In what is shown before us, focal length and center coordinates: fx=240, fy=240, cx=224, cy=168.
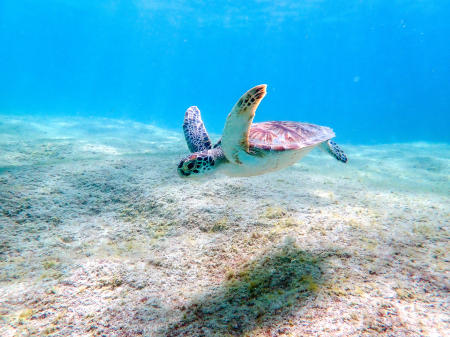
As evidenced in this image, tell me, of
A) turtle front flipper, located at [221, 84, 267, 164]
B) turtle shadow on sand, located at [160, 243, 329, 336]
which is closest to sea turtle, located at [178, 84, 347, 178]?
turtle front flipper, located at [221, 84, 267, 164]

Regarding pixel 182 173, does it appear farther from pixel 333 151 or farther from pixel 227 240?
pixel 333 151

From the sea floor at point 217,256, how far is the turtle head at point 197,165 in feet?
2.45

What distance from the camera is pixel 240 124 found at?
272 cm

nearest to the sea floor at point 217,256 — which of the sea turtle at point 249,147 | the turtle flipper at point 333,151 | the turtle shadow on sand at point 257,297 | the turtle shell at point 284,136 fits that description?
the turtle shadow on sand at point 257,297

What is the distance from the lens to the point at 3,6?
51.2m

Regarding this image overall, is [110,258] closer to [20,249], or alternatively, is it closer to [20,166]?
[20,249]

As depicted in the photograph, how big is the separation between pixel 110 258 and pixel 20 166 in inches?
159

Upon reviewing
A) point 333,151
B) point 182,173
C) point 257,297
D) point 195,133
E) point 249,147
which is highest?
point 195,133

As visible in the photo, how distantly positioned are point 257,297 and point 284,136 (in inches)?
83.8

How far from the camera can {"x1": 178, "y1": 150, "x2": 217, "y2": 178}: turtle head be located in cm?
308

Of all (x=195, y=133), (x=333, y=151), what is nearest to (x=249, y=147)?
(x=195, y=133)

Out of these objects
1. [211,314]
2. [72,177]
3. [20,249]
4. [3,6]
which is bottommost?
[211,314]

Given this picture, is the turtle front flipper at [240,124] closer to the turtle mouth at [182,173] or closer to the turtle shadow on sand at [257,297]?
the turtle mouth at [182,173]

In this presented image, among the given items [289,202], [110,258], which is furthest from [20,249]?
[289,202]
